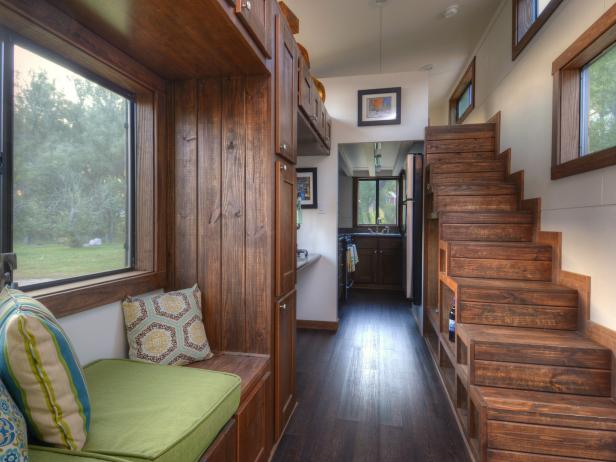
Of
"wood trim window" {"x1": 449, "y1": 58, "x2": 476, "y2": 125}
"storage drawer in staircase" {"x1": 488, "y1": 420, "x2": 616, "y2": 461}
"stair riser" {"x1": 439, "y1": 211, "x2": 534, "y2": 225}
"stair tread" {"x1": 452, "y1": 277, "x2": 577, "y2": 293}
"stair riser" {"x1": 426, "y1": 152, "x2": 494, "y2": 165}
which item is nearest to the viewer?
"storage drawer in staircase" {"x1": 488, "y1": 420, "x2": 616, "y2": 461}

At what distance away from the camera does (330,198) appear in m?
3.65

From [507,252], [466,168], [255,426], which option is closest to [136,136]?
[255,426]

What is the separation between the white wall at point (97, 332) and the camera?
127cm

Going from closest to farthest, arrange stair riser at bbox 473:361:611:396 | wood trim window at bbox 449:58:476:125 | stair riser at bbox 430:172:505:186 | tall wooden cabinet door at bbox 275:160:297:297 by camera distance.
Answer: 1. stair riser at bbox 473:361:611:396
2. tall wooden cabinet door at bbox 275:160:297:297
3. stair riser at bbox 430:172:505:186
4. wood trim window at bbox 449:58:476:125

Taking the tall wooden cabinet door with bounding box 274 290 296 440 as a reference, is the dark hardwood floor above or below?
below

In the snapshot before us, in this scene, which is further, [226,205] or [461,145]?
[461,145]

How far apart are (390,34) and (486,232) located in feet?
8.15

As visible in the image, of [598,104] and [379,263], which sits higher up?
[598,104]

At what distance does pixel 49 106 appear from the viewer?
1.24 metres

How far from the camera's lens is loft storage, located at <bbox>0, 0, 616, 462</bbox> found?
1.06 metres

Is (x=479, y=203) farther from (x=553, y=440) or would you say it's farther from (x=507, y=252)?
(x=553, y=440)

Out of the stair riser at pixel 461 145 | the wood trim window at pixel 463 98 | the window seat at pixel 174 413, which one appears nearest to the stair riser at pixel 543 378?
the window seat at pixel 174 413

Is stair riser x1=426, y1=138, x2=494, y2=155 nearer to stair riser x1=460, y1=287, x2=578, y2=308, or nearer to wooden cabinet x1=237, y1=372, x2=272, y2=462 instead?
stair riser x1=460, y1=287, x2=578, y2=308

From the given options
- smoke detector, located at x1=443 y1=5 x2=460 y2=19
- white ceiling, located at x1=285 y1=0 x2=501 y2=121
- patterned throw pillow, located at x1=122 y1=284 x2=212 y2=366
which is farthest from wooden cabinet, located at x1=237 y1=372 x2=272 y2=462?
smoke detector, located at x1=443 y1=5 x2=460 y2=19
